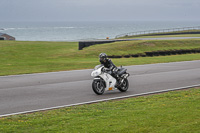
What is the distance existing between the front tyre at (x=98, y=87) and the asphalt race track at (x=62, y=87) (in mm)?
161

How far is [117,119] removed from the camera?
8000 millimetres

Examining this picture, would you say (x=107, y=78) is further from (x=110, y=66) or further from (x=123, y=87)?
(x=123, y=87)

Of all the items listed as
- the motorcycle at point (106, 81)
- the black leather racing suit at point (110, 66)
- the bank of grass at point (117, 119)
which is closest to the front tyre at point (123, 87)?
the motorcycle at point (106, 81)

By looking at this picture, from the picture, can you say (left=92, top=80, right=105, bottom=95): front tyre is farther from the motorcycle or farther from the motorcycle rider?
the motorcycle rider

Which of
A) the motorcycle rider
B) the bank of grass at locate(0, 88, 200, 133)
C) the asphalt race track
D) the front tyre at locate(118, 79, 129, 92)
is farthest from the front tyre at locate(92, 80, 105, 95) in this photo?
the bank of grass at locate(0, 88, 200, 133)

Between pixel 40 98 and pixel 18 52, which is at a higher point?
pixel 18 52

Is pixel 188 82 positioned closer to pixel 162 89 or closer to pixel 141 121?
pixel 162 89

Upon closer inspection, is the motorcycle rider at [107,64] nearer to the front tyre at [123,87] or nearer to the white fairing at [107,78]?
the white fairing at [107,78]

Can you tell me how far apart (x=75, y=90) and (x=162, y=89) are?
11.4ft

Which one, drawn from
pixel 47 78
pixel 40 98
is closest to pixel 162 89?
pixel 40 98

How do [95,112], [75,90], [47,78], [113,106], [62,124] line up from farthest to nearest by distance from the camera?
[47,78]
[75,90]
[113,106]
[95,112]
[62,124]

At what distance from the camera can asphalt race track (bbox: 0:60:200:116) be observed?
11.1 m

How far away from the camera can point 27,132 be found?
708 cm

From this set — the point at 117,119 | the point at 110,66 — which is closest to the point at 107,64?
the point at 110,66
